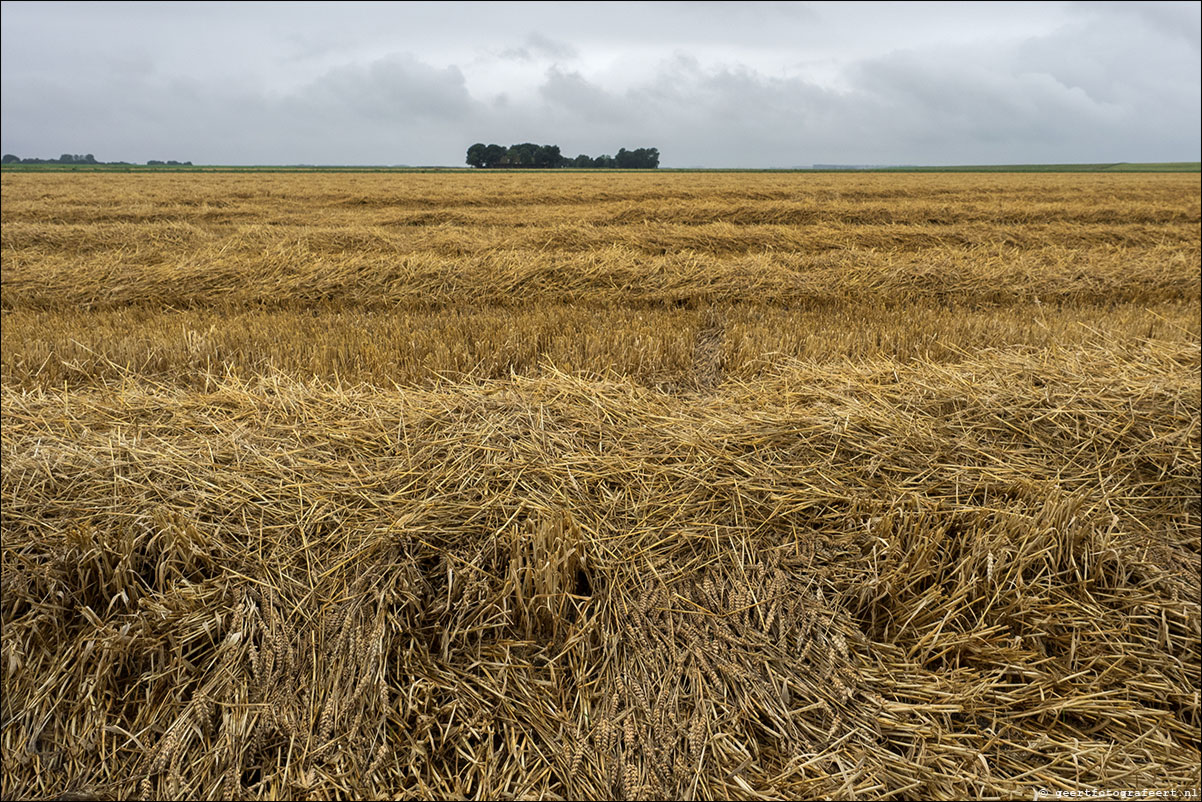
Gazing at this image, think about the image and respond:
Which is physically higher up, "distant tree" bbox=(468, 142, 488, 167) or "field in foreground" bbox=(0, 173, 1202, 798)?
"distant tree" bbox=(468, 142, 488, 167)

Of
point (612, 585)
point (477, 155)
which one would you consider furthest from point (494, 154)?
point (612, 585)

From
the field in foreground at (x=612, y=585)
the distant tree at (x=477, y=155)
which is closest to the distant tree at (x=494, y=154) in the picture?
the distant tree at (x=477, y=155)

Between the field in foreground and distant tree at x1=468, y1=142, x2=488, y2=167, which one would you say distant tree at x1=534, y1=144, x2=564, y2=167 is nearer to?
distant tree at x1=468, y1=142, x2=488, y2=167

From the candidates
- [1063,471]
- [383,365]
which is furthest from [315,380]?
[1063,471]

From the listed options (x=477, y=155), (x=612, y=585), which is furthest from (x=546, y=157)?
(x=612, y=585)

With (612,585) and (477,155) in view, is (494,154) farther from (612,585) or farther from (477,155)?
(612,585)

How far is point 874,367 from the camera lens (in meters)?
3.68

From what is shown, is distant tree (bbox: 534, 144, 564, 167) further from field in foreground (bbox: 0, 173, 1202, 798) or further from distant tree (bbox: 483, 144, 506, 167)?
field in foreground (bbox: 0, 173, 1202, 798)

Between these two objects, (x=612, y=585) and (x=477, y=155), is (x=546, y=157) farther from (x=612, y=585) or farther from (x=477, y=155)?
(x=612, y=585)

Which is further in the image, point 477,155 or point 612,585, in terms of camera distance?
point 477,155

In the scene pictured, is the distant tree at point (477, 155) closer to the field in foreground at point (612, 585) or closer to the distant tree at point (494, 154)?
the distant tree at point (494, 154)

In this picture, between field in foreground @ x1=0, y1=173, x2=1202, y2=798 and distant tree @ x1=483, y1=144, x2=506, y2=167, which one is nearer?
field in foreground @ x1=0, y1=173, x2=1202, y2=798

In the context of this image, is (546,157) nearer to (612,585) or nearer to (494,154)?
(494,154)

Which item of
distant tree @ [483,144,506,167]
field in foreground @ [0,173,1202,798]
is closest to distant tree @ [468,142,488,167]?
distant tree @ [483,144,506,167]
